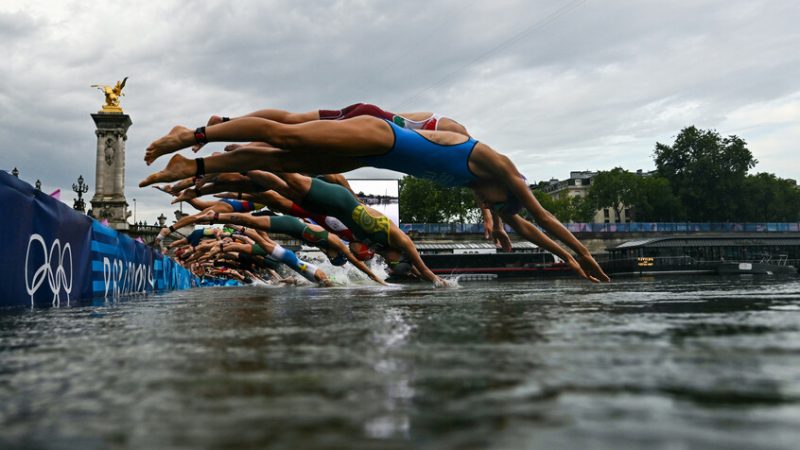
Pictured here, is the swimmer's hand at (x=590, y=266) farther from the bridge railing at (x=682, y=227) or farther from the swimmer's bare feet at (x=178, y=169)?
the bridge railing at (x=682, y=227)

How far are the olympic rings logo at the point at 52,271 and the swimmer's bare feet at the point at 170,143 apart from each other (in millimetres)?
1655

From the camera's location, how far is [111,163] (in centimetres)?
5678

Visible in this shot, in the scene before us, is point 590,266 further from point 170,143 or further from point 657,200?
point 657,200

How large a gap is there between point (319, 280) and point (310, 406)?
18406 mm

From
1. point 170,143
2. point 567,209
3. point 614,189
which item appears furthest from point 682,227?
point 170,143

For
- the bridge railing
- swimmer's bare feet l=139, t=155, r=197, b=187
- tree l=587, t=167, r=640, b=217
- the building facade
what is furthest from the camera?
the building facade

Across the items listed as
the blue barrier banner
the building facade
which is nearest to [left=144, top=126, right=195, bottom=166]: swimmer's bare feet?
the blue barrier banner

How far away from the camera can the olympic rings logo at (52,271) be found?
6062mm

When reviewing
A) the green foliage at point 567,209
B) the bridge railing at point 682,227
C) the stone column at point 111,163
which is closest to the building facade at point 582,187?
the green foliage at point 567,209

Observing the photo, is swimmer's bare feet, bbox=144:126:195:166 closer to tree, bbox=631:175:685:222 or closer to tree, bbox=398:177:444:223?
tree, bbox=398:177:444:223

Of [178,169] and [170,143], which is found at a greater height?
[170,143]

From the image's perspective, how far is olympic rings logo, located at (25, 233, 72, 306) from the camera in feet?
19.9

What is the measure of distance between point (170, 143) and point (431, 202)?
72.2m

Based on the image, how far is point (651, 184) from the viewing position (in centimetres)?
7825
